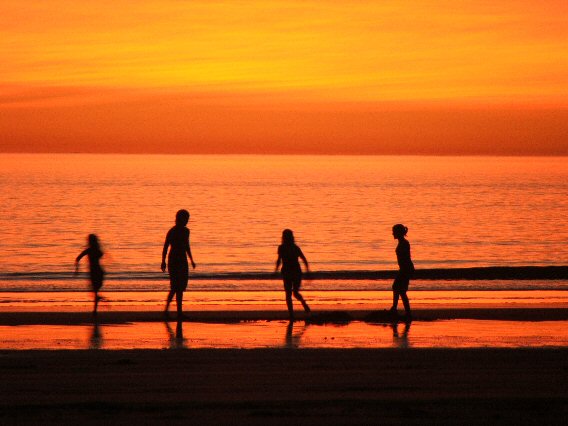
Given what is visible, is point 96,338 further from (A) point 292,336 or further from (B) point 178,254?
(A) point 292,336

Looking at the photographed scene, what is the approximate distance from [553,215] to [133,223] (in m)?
35.2

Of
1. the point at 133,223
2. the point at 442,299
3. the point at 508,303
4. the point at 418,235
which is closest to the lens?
the point at 508,303

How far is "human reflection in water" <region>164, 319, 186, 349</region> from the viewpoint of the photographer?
13234 millimetres

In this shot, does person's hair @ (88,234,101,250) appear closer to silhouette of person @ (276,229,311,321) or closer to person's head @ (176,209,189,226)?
person's head @ (176,209,189,226)

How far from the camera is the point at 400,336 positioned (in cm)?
1445

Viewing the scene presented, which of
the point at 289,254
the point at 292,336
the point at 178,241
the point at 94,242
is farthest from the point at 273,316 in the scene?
the point at 94,242

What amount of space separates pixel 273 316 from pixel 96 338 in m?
4.43

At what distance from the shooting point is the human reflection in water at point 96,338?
43.6 ft
